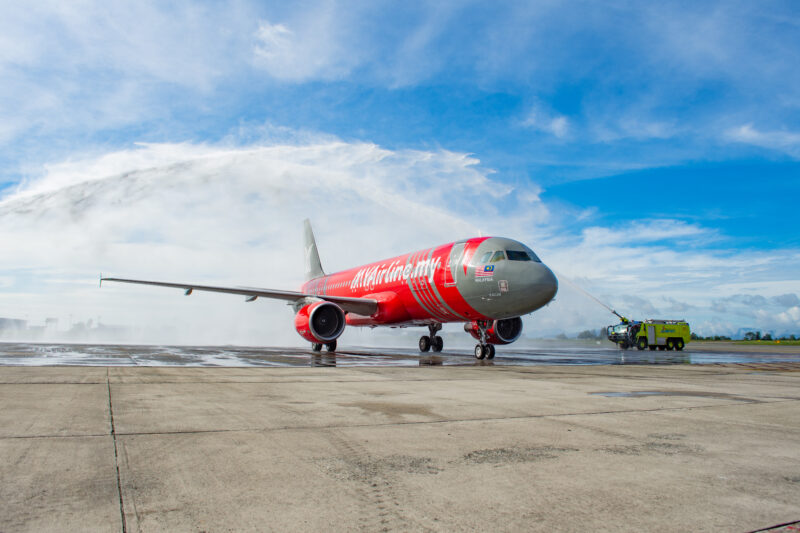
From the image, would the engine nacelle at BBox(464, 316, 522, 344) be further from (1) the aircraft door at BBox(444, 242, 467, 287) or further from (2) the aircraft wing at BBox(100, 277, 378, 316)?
(2) the aircraft wing at BBox(100, 277, 378, 316)

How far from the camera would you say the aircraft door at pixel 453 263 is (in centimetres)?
1819

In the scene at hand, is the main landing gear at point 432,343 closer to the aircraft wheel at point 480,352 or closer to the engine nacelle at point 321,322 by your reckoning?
the engine nacelle at point 321,322

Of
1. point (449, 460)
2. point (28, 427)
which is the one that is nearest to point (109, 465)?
point (28, 427)

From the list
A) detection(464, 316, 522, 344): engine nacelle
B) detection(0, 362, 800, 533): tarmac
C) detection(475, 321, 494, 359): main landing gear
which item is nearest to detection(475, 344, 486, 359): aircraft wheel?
detection(475, 321, 494, 359): main landing gear

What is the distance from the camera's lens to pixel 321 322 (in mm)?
20266

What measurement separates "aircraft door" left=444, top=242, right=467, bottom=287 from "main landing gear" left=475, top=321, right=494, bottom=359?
7.31 ft

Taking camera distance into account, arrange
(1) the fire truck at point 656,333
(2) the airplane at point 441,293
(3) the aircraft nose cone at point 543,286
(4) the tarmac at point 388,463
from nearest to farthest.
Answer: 1. (4) the tarmac at point 388,463
2. (3) the aircraft nose cone at point 543,286
3. (2) the airplane at point 441,293
4. (1) the fire truck at point 656,333

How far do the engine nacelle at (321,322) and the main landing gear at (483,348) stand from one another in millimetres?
5263

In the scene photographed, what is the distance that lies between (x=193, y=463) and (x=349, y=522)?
4.67 ft

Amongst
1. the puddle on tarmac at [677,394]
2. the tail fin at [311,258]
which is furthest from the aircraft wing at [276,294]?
the puddle on tarmac at [677,394]

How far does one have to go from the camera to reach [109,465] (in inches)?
126

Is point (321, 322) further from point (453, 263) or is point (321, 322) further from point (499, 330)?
point (499, 330)

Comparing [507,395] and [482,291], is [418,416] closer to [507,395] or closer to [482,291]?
[507,395]

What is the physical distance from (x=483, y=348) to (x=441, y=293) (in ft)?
8.06
